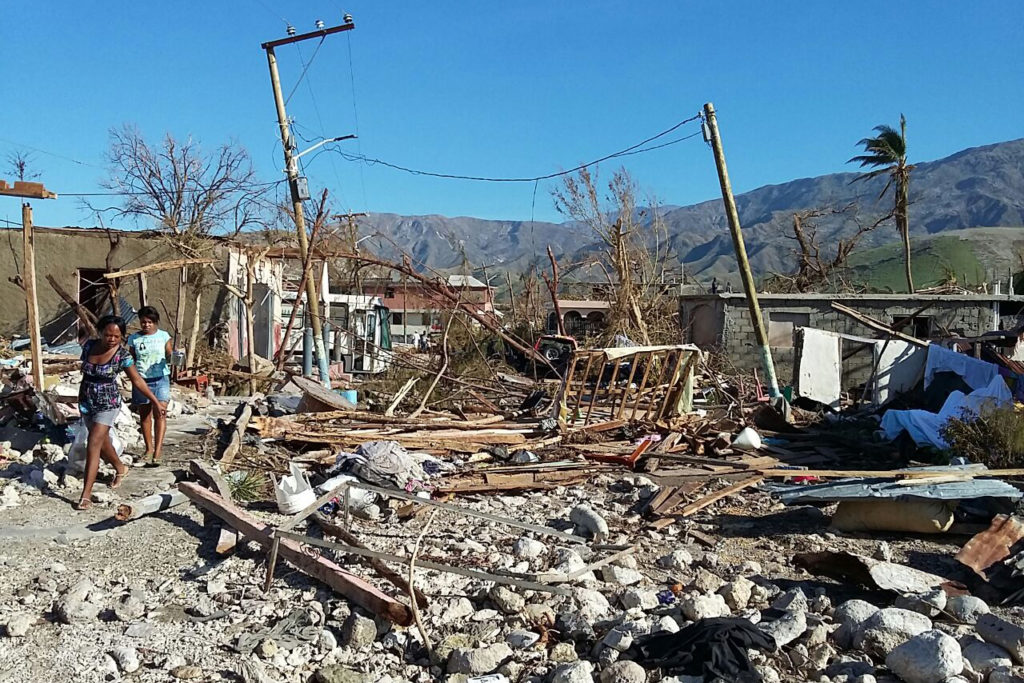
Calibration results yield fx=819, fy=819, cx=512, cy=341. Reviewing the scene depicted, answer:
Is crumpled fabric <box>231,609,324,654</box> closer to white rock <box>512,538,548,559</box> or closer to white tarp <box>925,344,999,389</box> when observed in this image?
white rock <box>512,538,548,559</box>

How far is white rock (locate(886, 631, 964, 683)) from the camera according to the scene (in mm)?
3656

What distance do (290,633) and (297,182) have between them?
36.1ft

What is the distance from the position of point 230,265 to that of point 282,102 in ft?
15.0

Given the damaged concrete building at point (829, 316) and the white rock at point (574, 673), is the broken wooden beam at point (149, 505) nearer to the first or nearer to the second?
the white rock at point (574, 673)

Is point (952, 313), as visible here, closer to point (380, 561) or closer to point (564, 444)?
point (564, 444)

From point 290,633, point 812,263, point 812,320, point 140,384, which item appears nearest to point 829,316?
point 812,320

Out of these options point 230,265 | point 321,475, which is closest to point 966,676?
point 321,475

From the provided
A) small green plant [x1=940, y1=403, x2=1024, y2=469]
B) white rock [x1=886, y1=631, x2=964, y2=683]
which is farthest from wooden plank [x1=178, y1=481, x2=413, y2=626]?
small green plant [x1=940, y1=403, x2=1024, y2=469]

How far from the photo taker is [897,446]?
1005 centimetres

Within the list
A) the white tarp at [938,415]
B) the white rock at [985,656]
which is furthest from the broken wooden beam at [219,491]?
the white tarp at [938,415]

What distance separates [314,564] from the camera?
4.85 meters

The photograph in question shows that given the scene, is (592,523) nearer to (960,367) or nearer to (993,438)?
(993,438)

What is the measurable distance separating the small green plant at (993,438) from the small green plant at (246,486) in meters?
7.14

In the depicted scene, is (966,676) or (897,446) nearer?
(966,676)
